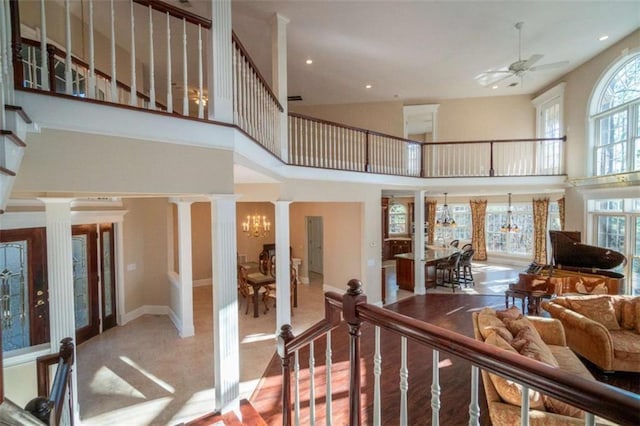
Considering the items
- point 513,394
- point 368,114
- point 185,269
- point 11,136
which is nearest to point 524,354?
point 513,394

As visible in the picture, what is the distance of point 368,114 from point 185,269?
20.7 feet

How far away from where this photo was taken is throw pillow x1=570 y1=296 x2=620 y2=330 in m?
4.23

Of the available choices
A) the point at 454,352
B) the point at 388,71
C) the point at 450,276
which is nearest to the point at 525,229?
the point at 450,276

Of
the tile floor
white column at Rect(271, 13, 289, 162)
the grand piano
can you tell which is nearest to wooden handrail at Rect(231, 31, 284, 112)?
white column at Rect(271, 13, 289, 162)

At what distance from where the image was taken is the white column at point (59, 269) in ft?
10.2

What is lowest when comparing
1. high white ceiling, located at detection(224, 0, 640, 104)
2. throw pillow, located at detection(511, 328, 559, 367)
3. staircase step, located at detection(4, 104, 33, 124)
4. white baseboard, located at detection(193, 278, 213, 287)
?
white baseboard, located at detection(193, 278, 213, 287)

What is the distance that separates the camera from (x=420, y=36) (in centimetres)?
534

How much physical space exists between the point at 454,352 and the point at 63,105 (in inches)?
106

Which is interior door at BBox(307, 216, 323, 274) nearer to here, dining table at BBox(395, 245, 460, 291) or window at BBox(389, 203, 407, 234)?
dining table at BBox(395, 245, 460, 291)

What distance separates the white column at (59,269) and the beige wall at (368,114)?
6.75 meters

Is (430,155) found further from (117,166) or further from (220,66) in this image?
(117,166)

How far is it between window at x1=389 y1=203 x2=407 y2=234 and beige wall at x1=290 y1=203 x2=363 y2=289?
560 centimetres

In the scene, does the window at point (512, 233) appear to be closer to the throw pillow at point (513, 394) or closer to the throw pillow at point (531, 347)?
the throw pillow at point (531, 347)

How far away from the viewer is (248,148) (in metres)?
3.10
